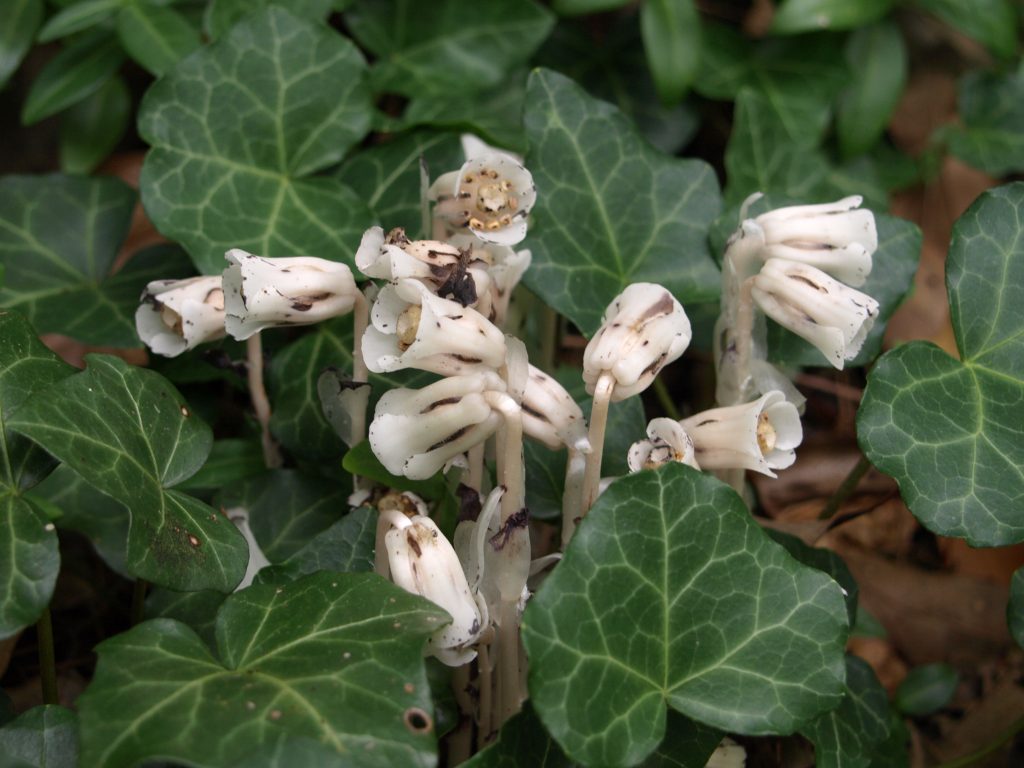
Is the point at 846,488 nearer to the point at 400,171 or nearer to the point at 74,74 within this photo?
the point at 400,171

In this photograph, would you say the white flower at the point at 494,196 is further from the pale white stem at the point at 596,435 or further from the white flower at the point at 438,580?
the white flower at the point at 438,580

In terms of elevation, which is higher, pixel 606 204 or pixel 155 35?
pixel 155 35

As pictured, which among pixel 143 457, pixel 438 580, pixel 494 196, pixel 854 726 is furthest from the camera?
pixel 854 726

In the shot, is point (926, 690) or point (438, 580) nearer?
point (438, 580)

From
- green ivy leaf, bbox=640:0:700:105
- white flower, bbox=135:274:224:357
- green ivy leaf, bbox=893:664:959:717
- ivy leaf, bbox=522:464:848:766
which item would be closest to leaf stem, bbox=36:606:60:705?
white flower, bbox=135:274:224:357

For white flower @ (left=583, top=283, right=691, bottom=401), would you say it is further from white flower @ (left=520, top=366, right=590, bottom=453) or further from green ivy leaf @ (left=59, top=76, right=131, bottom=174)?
green ivy leaf @ (left=59, top=76, right=131, bottom=174)

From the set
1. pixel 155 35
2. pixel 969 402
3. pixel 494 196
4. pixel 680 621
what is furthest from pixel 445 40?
pixel 680 621

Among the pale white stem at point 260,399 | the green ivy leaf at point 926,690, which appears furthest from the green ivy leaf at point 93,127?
the green ivy leaf at point 926,690
